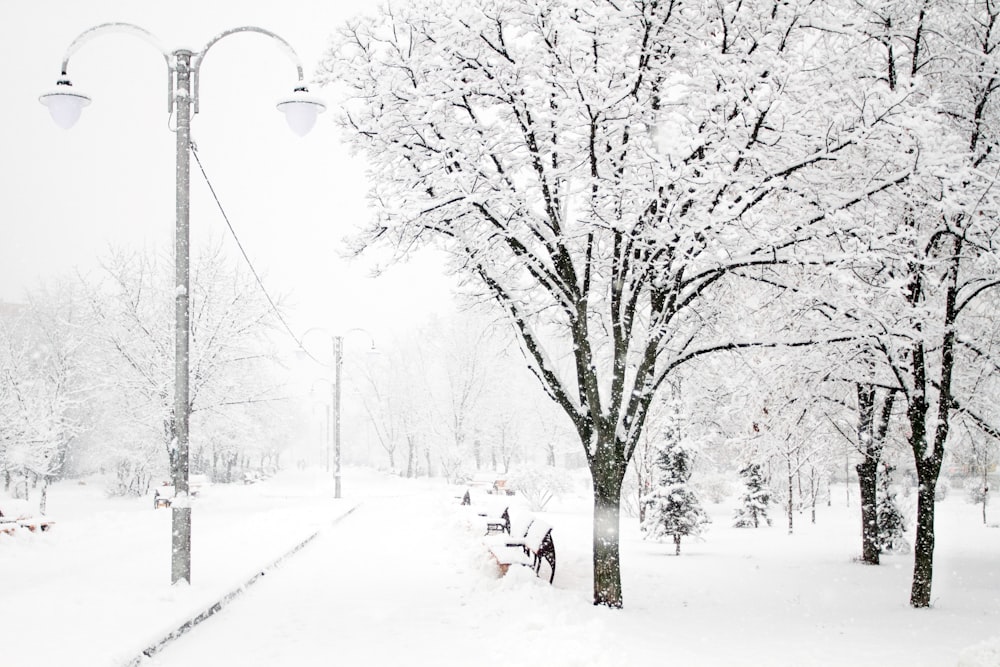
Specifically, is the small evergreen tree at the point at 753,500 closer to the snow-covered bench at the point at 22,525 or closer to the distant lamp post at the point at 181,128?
the distant lamp post at the point at 181,128

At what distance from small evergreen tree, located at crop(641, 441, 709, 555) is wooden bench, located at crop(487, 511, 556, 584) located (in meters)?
5.60

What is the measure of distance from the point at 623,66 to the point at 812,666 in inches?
254

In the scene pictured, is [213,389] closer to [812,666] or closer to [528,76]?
[528,76]

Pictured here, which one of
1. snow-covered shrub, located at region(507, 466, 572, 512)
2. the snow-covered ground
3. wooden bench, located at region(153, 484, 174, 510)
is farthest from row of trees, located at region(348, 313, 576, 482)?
the snow-covered ground

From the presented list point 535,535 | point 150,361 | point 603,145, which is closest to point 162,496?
point 150,361

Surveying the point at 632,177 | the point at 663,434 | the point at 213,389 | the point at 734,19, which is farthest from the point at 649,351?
the point at 213,389

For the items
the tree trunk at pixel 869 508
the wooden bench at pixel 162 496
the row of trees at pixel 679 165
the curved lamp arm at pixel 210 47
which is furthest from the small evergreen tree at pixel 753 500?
the curved lamp arm at pixel 210 47

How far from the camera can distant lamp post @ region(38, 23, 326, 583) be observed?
29.6 ft

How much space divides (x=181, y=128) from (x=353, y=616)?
7.00 m

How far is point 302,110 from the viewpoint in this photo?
946 cm

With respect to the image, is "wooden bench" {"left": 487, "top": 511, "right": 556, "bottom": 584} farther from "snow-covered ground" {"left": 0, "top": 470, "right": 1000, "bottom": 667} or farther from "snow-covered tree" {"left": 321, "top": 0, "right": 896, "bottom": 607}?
"snow-covered tree" {"left": 321, "top": 0, "right": 896, "bottom": 607}

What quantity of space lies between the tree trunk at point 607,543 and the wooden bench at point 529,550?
1552 millimetres

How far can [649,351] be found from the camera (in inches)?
361

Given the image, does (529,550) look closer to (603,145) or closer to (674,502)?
Answer: (603,145)
